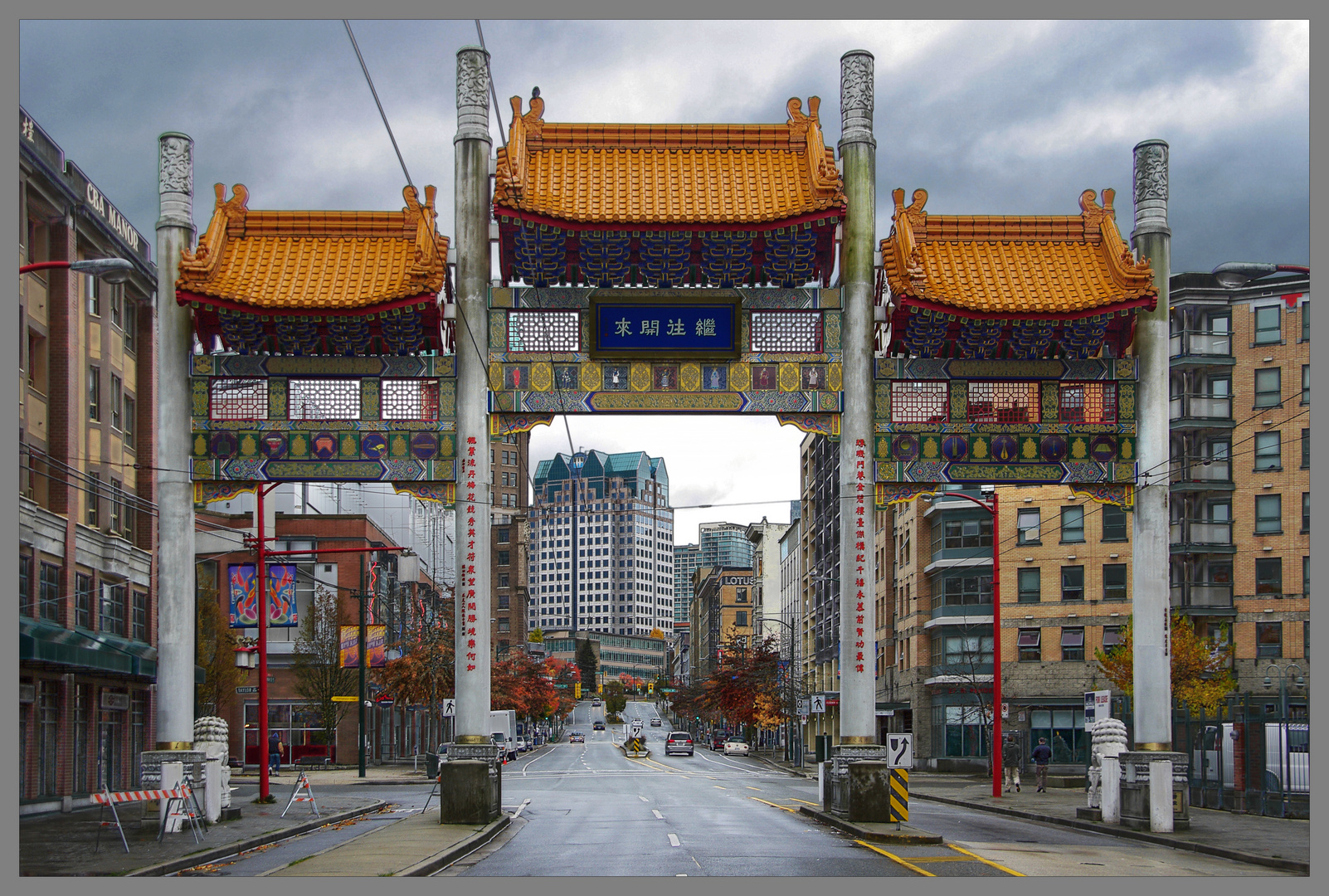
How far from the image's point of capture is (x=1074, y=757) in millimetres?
66188

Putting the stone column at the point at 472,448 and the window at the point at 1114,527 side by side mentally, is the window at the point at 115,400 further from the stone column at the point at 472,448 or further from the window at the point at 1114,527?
the window at the point at 1114,527

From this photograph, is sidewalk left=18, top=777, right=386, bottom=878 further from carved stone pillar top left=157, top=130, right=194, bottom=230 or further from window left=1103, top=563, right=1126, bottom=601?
window left=1103, top=563, right=1126, bottom=601

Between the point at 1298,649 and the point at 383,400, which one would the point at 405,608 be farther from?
the point at 383,400

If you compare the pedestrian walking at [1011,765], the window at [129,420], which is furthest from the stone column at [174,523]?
the pedestrian walking at [1011,765]

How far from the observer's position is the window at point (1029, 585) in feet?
221

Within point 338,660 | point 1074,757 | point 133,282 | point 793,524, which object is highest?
point 133,282

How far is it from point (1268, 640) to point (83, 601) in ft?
160

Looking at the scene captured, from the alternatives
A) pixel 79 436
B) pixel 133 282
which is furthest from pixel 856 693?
pixel 133 282

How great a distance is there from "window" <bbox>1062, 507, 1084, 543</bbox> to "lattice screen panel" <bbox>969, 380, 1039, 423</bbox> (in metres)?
41.7

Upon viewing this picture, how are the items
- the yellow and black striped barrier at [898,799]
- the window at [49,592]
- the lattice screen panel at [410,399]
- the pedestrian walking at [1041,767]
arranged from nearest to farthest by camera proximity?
the yellow and black striped barrier at [898,799]
the lattice screen panel at [410,399]
the window at [49,592]
the pedestrian walking at [1041,767]

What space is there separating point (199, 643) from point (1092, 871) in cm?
4083

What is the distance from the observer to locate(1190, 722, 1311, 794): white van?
32750 mm

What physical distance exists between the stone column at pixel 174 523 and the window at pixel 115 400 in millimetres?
18344

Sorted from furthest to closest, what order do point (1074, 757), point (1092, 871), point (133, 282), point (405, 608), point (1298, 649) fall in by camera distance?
point (405, 608) → point (1074, 757) → point (1298, 649) → point (133, 282) → point (1092, 871)
